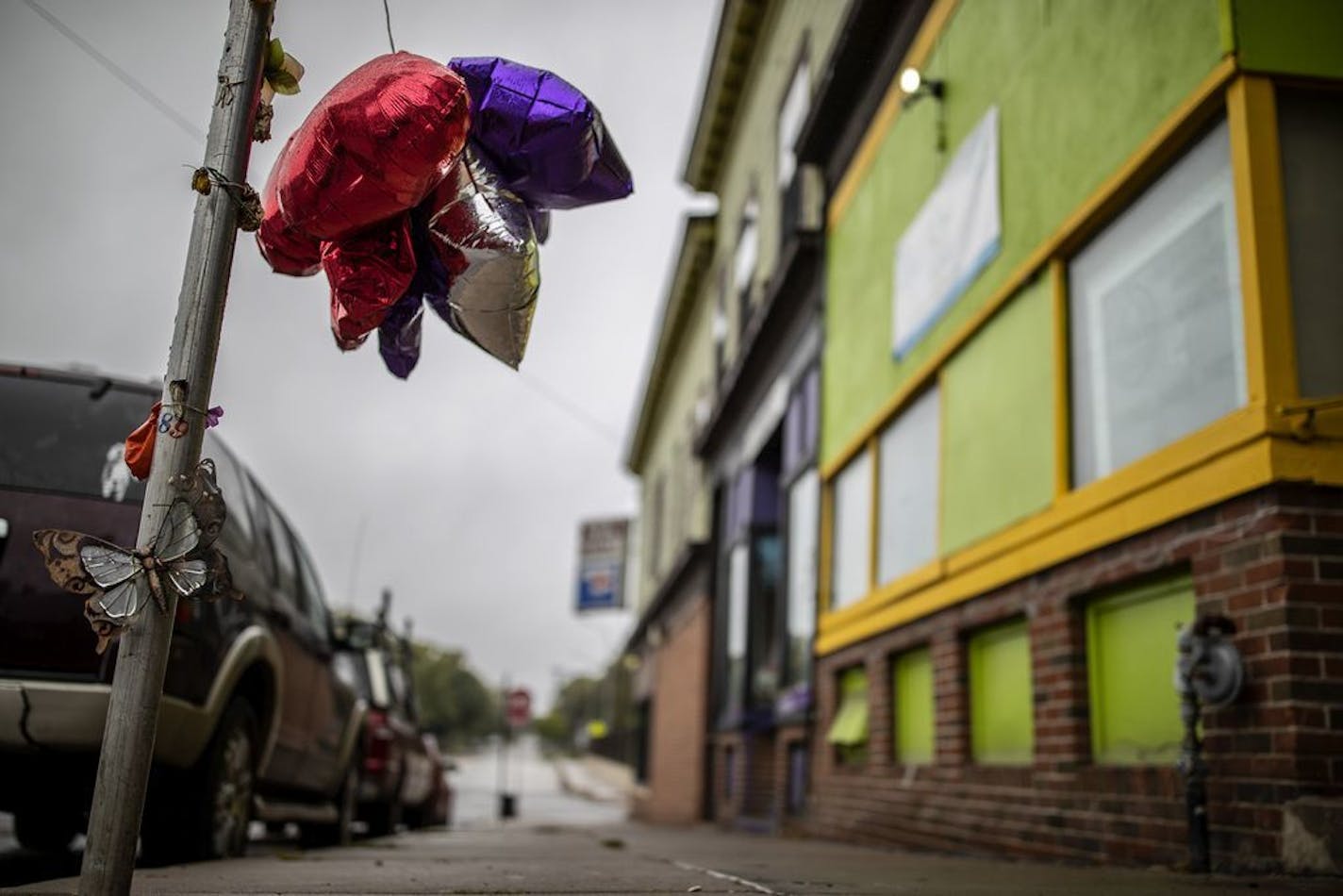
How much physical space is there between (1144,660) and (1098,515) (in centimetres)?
72

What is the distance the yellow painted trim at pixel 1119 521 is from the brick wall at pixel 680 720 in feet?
35.4

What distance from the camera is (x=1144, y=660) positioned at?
5.57m

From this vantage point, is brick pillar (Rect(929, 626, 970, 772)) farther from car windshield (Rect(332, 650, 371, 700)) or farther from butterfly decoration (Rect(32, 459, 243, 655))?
butterfly decoration (Rect(32, 459, 243, 655))

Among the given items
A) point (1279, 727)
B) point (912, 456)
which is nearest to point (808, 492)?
point (912, 456)

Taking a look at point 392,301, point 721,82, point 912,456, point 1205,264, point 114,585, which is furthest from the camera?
point 721,82

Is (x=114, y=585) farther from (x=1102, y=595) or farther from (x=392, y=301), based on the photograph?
(x=1102, y=595)

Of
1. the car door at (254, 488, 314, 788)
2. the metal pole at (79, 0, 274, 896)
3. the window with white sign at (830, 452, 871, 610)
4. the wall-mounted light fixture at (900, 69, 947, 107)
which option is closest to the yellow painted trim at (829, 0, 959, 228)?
the wall-mounted light fixture at (900, 69, 947, 107)

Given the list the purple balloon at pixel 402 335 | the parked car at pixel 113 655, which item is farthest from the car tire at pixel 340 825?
the purple balloon at pixel 402 335

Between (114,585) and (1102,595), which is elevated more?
(1102,595)

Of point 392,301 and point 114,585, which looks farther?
point 392,301

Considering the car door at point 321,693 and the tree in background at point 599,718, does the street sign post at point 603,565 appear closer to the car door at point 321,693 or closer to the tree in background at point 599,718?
the tree in background at point 599,718

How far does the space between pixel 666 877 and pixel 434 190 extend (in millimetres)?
2511

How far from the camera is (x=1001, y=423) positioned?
24.0 ft

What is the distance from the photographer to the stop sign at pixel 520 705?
3017cm
